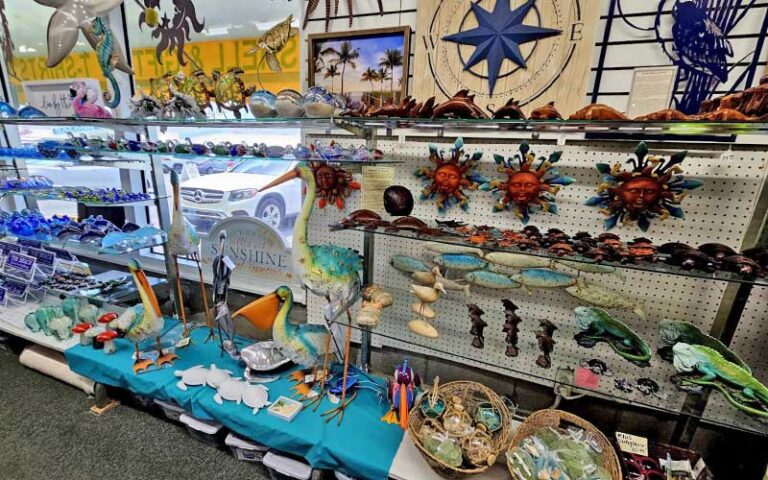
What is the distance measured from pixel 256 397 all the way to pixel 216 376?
0.31 meters

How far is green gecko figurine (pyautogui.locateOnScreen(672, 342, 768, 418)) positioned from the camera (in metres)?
0.96

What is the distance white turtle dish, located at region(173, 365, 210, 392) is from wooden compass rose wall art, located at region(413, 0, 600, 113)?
5.85ft

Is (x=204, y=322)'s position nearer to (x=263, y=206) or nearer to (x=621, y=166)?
(x=263, y=206)

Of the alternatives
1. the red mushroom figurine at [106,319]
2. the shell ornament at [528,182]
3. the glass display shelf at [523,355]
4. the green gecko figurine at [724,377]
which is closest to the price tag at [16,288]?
the red mushroom figurine at [106,319]

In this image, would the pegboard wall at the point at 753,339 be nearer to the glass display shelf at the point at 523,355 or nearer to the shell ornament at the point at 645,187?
the glass display shelf at the point at 523,355

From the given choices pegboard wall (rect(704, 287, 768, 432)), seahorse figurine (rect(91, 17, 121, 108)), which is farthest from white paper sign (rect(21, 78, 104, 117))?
pegboard wall (rect(704, 287, 768, 432))

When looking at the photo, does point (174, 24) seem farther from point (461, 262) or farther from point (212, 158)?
point (461, 262)

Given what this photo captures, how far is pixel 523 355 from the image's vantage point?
1.44 meters

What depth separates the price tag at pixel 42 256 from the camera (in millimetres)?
2363

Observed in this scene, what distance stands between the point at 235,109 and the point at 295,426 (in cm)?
149

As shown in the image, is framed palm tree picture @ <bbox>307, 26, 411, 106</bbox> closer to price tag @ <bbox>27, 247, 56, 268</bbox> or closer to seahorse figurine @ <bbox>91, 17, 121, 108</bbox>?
seahorse figurine @ <bbox>91, 17, 121, 108</bbox>

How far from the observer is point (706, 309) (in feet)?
4.02

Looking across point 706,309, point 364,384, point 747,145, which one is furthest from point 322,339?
point 747,145

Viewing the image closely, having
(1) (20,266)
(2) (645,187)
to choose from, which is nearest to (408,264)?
(2) (645,187)
